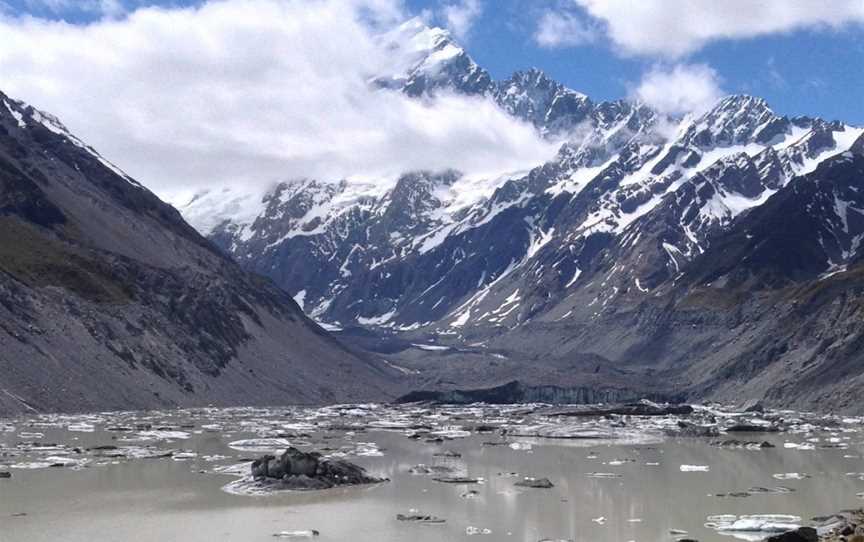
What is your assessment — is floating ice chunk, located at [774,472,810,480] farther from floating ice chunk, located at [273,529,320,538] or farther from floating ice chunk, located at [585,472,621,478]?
floating ice chunk, located at [273,529,320,538]

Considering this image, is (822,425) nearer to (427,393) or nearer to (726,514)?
(726,514)

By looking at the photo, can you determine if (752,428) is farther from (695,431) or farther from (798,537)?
(798,537)

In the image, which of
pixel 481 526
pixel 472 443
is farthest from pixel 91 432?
pixel 481 526

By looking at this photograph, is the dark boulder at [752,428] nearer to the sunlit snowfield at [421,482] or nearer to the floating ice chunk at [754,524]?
the sunlit snowfield at [421,482]

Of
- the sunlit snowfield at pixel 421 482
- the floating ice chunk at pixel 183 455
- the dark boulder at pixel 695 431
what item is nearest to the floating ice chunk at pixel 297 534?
the sunlit snowfield at pixel 421 482

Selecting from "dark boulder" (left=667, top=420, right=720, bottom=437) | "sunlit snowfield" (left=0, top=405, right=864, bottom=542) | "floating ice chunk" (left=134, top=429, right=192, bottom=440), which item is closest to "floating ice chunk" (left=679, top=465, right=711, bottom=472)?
"sunlit snowfield" (left=0, top=405, right=864, bottom=542)
